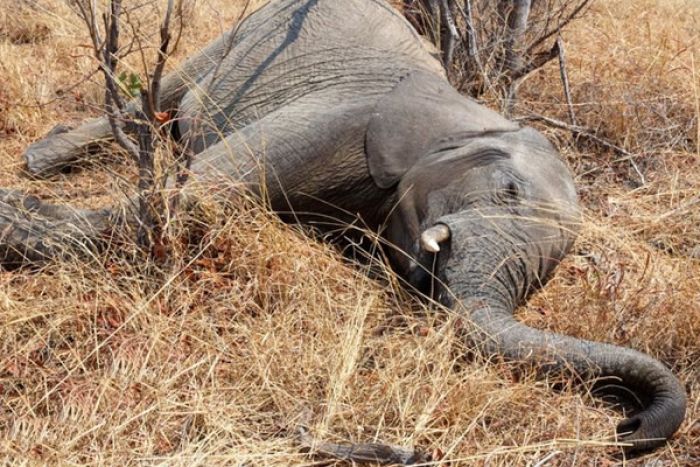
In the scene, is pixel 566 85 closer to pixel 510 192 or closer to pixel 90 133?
pixel 510 192

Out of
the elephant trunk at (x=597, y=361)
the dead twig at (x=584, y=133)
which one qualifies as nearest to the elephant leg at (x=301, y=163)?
the elephant trunk at (x=597, y=361)

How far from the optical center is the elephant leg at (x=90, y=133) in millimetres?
5840

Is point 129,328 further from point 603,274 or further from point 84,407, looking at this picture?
point 603,274

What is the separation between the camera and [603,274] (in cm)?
475

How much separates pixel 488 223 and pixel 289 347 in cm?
88

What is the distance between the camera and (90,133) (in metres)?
6.12

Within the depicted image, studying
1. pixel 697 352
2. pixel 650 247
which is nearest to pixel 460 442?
pixel 697 352

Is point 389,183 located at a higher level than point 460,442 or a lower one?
higher

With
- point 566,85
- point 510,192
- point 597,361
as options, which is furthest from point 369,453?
point 566,85

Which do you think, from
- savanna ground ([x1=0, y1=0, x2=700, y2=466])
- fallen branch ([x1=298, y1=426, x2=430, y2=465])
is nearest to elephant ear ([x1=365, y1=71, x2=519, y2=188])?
savanna ground ([x1=0, y1=0, x2=700, y2=466])

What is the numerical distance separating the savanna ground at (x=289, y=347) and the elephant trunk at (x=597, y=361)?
7 cm

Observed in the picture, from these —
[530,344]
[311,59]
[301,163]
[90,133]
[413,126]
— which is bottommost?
[90,133]

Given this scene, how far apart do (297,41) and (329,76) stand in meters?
0.30

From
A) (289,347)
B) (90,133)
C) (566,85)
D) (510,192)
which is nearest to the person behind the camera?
(289,347)
